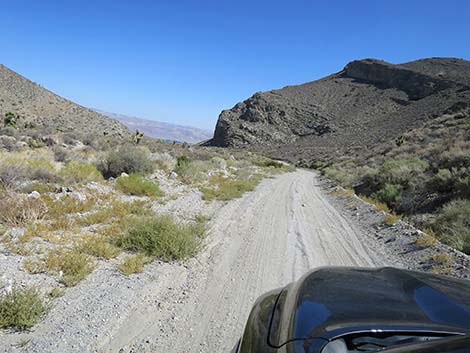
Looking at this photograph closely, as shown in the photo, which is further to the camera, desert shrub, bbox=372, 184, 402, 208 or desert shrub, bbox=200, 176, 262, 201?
desert shrub, bbox=372, 184, 402, 208

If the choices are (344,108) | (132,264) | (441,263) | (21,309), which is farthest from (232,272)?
(344,108)

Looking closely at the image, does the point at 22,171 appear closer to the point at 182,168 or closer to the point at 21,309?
the point at 182,168

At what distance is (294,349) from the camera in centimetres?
164

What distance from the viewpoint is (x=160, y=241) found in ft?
18.1

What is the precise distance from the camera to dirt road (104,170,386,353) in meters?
3.44

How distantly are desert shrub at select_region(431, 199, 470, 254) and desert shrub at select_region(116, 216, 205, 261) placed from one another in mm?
5909

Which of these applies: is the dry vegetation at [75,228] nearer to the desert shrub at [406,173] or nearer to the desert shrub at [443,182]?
the desert shrub at [443,182]

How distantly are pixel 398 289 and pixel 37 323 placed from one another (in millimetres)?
3675

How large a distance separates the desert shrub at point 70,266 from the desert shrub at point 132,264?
445 mm

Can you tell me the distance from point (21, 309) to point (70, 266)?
1159 mm

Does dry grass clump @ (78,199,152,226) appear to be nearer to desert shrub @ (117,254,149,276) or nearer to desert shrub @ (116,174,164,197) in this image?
desert shrub @ (116,174,164,197)

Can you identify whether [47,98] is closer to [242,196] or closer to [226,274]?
[242,196]

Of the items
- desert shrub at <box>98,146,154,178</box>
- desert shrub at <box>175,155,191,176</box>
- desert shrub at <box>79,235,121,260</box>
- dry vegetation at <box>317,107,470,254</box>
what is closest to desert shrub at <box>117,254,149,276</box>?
desert shrub at <box>79,235,121,260</box>

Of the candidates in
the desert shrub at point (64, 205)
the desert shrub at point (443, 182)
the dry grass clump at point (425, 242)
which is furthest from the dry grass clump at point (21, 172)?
the desert shrub at point (443, 182)
